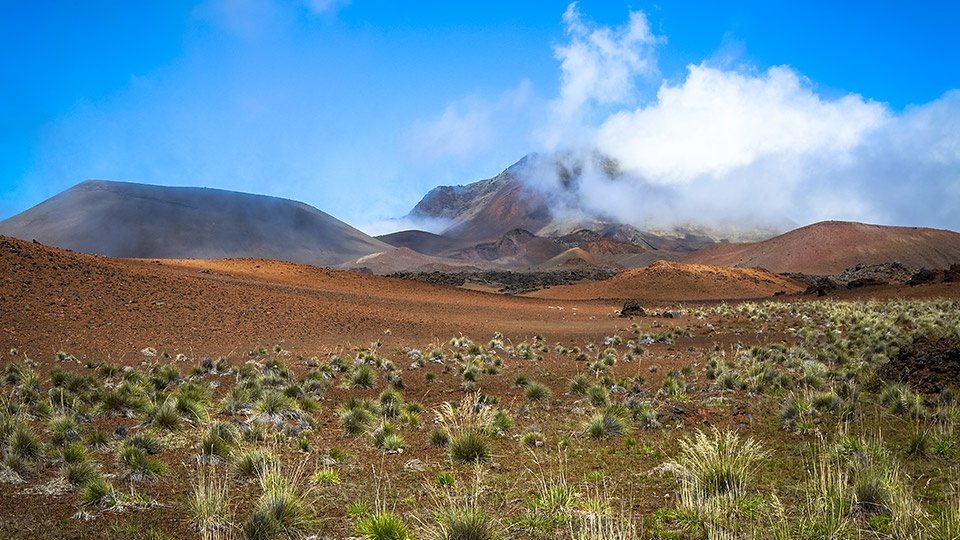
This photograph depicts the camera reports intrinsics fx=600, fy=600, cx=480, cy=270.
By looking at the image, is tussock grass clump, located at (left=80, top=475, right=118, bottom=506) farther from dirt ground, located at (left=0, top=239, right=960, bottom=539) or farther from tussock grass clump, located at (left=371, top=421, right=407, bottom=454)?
tussock grass clump, located at (left=371, top=421, right=407, bottom=454)

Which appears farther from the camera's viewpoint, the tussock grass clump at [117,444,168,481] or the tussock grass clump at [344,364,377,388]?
→ the tussock grass clump at [344,364,377,388]

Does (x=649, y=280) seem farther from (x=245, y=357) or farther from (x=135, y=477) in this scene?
(x=135, y=477)

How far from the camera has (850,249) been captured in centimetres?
9062

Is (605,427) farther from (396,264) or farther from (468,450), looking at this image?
(396,264)

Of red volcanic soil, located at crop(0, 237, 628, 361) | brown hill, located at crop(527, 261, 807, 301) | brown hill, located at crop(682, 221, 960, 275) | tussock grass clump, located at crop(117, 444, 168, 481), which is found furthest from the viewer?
brown hill, located at crop(682, 221, 960, 275)

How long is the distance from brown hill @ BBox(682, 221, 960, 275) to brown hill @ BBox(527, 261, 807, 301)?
102 feet

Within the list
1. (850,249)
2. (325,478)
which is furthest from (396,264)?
(325,478)

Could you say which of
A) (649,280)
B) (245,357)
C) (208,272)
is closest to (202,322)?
(245,357)

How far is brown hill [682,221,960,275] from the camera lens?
86.9 metres

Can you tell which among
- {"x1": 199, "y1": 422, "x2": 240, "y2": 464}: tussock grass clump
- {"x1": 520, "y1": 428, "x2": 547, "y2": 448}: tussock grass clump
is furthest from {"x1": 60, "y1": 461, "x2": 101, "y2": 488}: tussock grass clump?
{"x1": 520, "y1": 428, "x2": 547, "y2": 448}: tussock grass clump

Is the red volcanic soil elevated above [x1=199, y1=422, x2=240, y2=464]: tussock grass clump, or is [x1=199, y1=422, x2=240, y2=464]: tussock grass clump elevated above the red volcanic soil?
the red volcanic soil

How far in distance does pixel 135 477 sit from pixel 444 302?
3143cm

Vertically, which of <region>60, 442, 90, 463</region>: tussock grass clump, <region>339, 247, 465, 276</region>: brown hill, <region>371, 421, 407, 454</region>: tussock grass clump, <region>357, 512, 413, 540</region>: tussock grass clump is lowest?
<region>371, 421, 407, 454</region>: tussock grass clump

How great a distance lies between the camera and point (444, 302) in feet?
125
